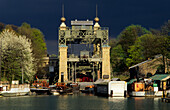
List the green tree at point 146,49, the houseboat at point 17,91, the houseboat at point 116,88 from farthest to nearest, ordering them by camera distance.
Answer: the green tree at point 146,49
the houseboat at point 17,91
the houseboat at point 116,88

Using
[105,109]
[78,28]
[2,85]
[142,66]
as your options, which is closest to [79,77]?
[78,28]

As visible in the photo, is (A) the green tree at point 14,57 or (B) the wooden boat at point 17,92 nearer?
(B) the wooden boat at point 17,92

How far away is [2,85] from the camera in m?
88.7

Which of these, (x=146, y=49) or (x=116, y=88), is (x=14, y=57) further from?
(x=146, y=49)

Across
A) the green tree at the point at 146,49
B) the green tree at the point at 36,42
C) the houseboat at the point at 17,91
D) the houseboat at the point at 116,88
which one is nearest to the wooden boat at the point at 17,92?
the houseboat at the point at 17,91

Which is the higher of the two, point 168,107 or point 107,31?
point 107,31

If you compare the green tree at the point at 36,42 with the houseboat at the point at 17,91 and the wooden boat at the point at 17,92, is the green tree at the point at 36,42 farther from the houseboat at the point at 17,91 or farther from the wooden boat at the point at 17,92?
the wooden boat at the point at 17,92

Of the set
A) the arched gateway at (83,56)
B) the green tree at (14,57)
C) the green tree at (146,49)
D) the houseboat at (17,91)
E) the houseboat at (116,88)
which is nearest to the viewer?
the houseboat at (116,88)

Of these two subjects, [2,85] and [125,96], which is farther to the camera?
[2,85]

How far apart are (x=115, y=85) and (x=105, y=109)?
22221mm

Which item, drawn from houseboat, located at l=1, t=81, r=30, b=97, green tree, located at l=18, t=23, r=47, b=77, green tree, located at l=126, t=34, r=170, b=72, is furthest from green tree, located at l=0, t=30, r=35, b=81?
green tree, located at l=126, t=34, r=170, b=72

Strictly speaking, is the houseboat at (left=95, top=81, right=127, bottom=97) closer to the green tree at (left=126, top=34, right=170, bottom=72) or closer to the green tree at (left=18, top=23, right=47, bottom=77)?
the green tree at (left=126, top=34, right=170, bottom=72)

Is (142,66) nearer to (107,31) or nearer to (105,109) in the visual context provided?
(107,31)

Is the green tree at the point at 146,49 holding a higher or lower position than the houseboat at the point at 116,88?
higher
